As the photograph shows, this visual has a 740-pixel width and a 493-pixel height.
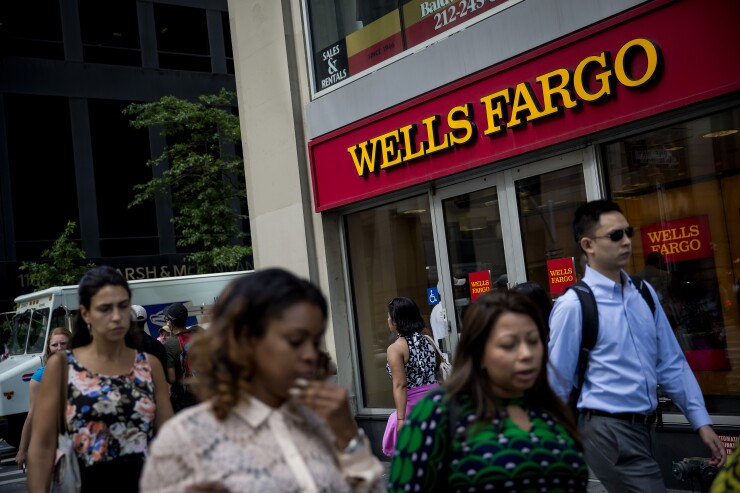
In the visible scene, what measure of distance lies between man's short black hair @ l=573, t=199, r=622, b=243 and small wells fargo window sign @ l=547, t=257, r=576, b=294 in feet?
13.3

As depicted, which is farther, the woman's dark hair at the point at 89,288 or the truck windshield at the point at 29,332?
the truck windshield at the point at 29,332

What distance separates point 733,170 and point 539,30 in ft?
7.37

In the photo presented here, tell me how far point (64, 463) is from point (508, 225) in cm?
610

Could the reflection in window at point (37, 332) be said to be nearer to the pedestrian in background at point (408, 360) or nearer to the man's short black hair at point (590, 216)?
the pedestrian in background at point (408, 360)

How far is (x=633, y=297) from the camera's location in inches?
180

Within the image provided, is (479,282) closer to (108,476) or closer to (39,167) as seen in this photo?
(108,476)

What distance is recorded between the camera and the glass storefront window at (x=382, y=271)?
10766mm

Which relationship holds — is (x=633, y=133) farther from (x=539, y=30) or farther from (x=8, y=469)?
(x=8, y=469)

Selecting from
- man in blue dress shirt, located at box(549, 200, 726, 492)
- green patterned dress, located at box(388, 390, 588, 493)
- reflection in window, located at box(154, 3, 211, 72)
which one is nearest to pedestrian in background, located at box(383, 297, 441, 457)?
man in blue dress shirt, located at box(549, 200, 726, 492)

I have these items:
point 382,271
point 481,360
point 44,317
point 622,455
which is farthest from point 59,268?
point 481,360

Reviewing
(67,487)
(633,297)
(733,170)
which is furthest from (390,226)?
(67,487)

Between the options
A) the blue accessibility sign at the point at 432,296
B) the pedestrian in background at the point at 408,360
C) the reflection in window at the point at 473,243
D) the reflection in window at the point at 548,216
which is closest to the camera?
the pedestrian in background at the point at 408,360

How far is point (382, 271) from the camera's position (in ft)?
37.5

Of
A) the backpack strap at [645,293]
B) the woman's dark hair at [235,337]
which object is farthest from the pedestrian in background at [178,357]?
the woman's dark hair at [235,337]
